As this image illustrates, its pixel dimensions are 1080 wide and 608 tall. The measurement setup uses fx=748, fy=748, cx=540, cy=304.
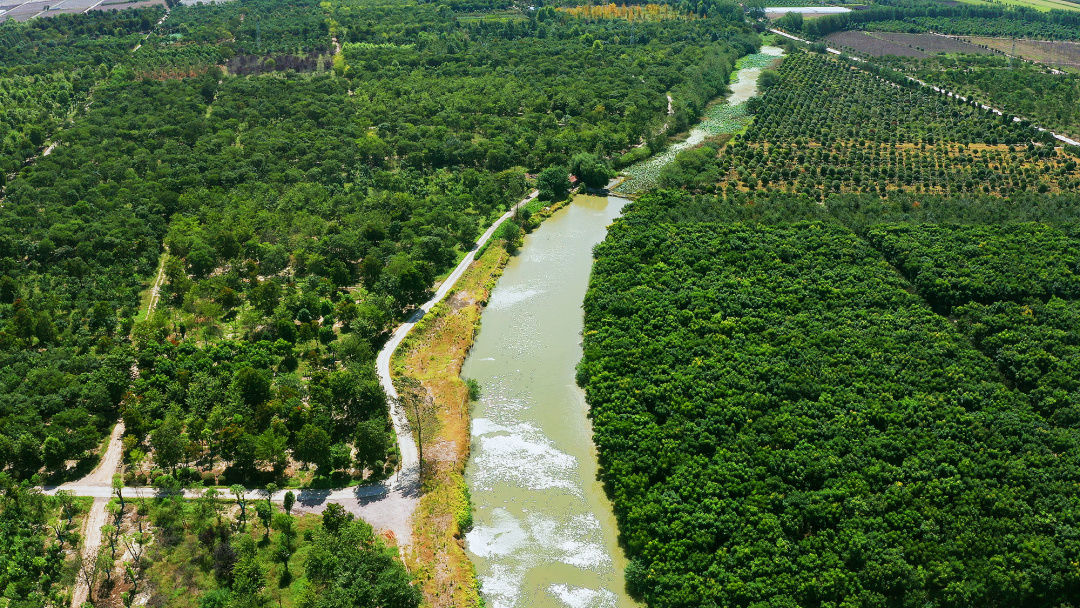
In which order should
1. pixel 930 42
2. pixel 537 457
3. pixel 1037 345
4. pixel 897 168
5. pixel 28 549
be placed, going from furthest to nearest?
1. pixel 930 42
2. pixel 897 168
3. pixel 1037 345
4. pixel 537 457
5. pixel 28 549

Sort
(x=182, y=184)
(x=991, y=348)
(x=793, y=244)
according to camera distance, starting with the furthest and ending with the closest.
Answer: (x=182, y=184) < (x=793, y=244) < (x=991, y=348)

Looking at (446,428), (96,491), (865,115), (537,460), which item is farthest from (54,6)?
(537,460)

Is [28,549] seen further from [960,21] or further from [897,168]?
[960,21]

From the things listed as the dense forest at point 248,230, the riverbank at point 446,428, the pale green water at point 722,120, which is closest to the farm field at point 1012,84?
the pale green water at point 722,120

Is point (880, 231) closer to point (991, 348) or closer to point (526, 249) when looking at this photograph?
point (991, 348)

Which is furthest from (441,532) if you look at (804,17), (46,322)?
(804,17)
